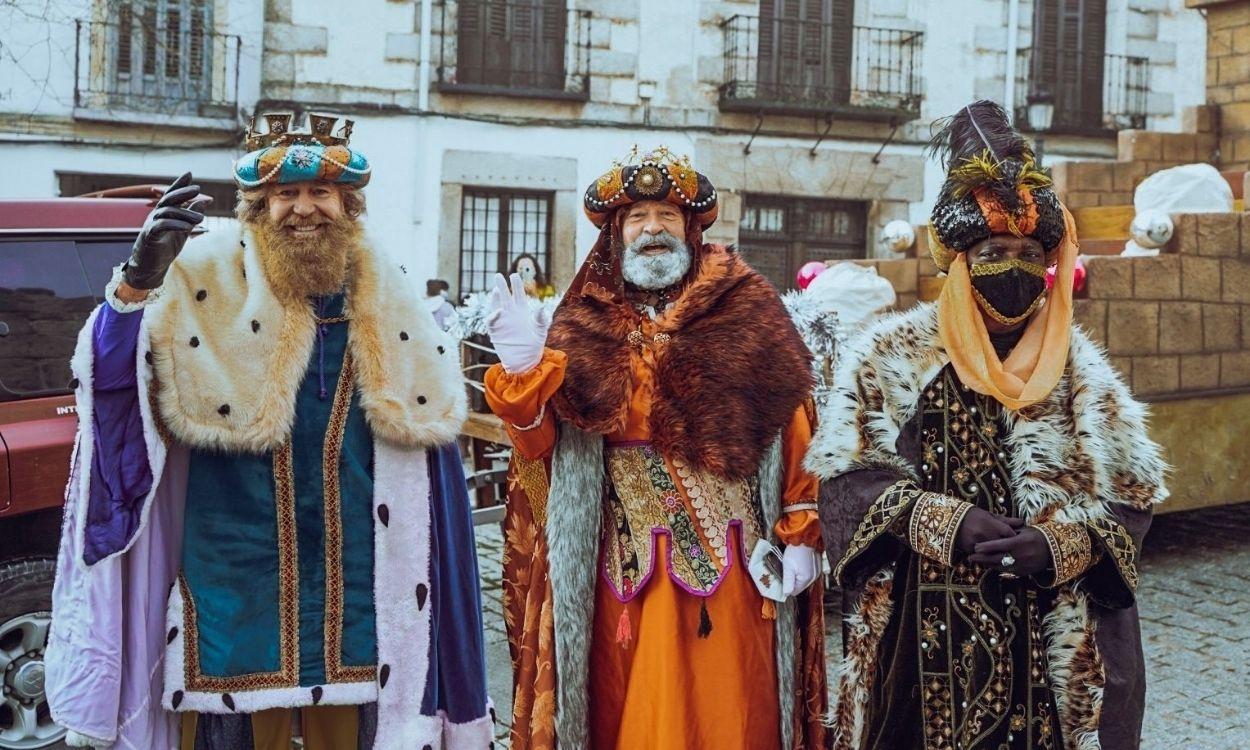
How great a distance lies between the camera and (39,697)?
4.62m

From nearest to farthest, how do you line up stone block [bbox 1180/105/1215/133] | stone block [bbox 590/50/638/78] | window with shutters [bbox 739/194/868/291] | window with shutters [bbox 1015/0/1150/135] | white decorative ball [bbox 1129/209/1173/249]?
white decorative ball [bbox 1129/209/1173/249] → stone block [bbox 1180/105/1215/133] → stone block [bbox 590/50/638/78] → window with shutters [bbox 739/194/868/291] → window with shutters [bbox 1015/0/1150/135]

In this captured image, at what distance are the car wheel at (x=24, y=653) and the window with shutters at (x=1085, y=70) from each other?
54.4 ft

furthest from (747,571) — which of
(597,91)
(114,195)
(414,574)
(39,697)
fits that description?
(597,91)

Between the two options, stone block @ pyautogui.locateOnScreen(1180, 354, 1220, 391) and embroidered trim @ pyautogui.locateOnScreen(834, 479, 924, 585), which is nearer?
embroidered trim @ pyautogui.locateOnScreen(834, 479, 924, 585)

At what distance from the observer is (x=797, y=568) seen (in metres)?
3.51

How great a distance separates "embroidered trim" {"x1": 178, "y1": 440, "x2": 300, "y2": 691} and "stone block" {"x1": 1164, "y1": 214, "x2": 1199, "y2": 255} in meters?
6.23

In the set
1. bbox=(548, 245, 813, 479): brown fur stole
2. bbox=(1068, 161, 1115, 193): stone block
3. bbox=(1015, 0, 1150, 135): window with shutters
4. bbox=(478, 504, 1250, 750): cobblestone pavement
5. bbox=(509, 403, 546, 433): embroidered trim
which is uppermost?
bbox=(1015, 0, 1150, 135): window with shutters

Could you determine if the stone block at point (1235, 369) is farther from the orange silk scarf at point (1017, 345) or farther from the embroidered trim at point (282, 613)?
A: the embroidered trim at point (282, 613)

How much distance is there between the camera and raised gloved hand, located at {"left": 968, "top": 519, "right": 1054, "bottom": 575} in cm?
301

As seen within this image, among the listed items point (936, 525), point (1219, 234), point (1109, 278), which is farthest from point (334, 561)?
point (1219, 234)

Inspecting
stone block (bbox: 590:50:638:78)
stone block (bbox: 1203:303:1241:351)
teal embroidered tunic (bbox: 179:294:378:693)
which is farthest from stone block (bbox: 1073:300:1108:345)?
stone block (bbox: 590:50:638:78)

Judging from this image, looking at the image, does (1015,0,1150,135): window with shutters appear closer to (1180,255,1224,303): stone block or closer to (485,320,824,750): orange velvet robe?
(1180,255,1224,303): stone block

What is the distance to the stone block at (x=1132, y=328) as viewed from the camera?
302 inches

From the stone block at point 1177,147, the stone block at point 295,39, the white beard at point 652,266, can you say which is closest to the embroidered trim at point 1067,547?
the white beard at point 652,266
